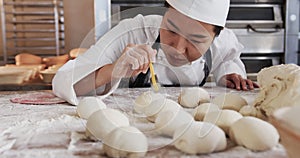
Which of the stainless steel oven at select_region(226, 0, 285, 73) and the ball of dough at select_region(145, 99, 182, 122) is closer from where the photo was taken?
the ball of dough at select_region(145, 99, 182, 122)

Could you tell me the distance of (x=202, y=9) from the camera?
782 millimetres

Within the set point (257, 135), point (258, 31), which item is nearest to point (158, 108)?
point (257, 135)

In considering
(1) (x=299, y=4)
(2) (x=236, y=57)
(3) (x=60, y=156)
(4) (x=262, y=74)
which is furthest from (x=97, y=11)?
(3) (x=60, y=156)

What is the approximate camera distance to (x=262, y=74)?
625mm

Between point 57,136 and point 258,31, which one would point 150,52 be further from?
point 258,31

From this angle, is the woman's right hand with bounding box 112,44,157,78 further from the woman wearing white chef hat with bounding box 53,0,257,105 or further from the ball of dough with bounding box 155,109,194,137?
the ball of dough with bounding box 155,109,194,137

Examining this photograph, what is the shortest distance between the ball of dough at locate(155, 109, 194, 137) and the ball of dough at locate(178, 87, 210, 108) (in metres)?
0.18

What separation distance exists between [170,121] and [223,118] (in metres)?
0.08

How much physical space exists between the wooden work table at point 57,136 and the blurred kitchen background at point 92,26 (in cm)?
116

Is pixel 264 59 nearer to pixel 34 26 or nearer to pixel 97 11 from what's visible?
pixel 97 11

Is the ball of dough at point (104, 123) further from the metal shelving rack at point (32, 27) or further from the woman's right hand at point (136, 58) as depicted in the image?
the metal shelving rack at point (32, 27)

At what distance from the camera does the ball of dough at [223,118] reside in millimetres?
463

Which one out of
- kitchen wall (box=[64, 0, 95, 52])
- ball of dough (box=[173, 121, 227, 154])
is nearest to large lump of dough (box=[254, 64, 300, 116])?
ball of dough (box=[173, 121, 227, 154])

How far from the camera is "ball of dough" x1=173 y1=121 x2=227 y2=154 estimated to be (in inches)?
16.1
